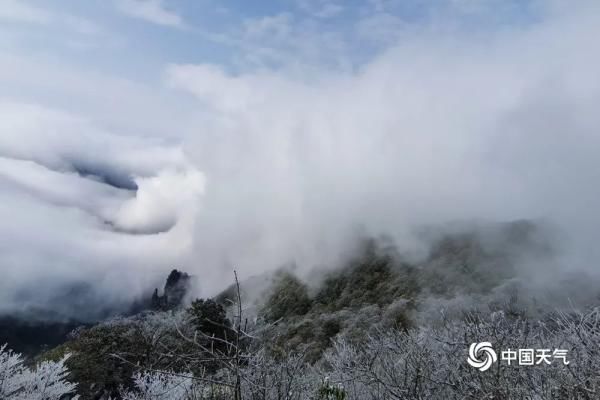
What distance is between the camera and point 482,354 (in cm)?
551

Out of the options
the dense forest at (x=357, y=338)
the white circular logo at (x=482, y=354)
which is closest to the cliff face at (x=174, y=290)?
the dense forest at (x=357, y=338)

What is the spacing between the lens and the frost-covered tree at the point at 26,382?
52.2 feet

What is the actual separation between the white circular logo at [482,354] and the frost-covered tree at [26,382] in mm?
16747

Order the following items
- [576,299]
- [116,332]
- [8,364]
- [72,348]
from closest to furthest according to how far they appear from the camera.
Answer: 1. [8,364]
2. [72,348]
3. [116,332]
4. [576,299]

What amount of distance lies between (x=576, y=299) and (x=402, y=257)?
39170 mm

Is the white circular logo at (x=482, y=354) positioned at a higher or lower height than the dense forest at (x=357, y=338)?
higher

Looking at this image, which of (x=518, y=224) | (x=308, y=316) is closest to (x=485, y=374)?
(x=308, y=316)

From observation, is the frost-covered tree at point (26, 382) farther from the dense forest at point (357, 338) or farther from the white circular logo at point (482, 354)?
the white circular logo at point (482, 354)

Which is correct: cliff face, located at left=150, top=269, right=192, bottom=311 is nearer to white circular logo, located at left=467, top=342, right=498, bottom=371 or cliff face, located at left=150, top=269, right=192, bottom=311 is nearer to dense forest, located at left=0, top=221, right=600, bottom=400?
dense forest, located at left=0, top=221, right=600, bottom=400

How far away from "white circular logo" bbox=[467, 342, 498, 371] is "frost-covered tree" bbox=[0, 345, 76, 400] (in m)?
16.7

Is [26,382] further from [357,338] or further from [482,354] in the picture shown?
[357,338]

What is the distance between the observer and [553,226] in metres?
72.4

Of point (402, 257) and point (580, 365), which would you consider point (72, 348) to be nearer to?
point (580, 365)

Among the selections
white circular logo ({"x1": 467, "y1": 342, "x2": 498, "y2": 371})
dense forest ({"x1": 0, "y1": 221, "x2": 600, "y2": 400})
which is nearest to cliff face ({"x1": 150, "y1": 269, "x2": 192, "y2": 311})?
dense forest ({"x1": 0, "y1": 221, "x2": 600, "y2": 400})
